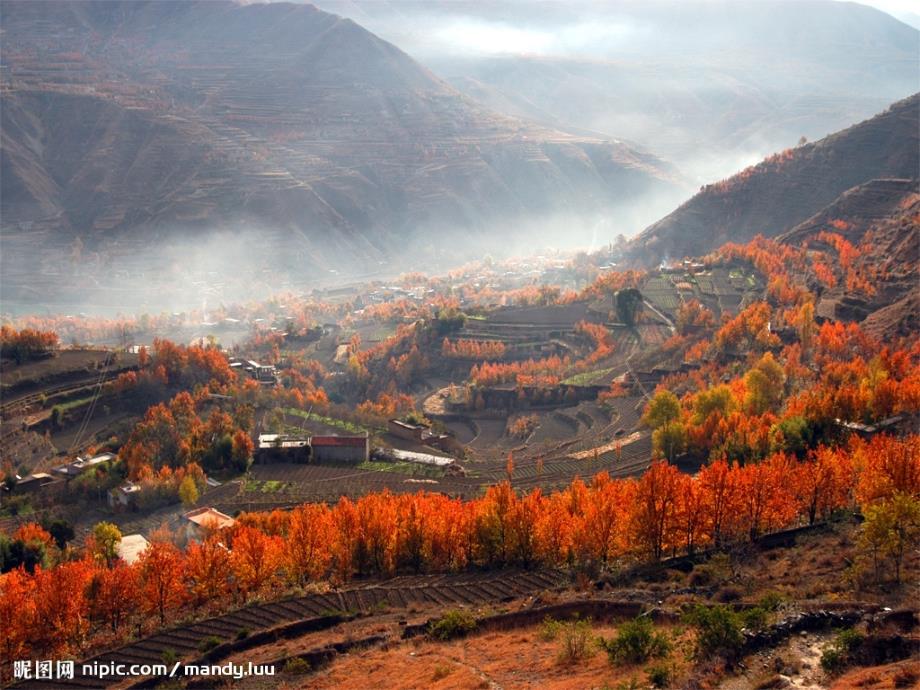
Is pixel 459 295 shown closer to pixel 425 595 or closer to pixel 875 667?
pixel 425 595

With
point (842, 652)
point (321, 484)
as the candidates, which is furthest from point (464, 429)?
point (842, 652)

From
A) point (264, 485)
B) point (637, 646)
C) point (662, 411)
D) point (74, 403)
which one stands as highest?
point (662, 411)

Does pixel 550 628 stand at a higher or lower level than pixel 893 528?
lower

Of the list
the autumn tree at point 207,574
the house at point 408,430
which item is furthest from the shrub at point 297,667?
the house at point 408,430

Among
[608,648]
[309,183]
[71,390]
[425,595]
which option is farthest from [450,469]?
[309,183]

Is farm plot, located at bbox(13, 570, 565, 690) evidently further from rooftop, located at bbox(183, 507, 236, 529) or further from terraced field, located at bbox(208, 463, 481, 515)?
terraced field, located at bbox(208, 463, 481, 515)

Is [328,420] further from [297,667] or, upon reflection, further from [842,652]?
[842,652]

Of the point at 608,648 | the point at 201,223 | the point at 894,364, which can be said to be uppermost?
the point at 201,223

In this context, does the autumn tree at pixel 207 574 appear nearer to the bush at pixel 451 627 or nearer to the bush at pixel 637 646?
the bush at pixel 451 627
